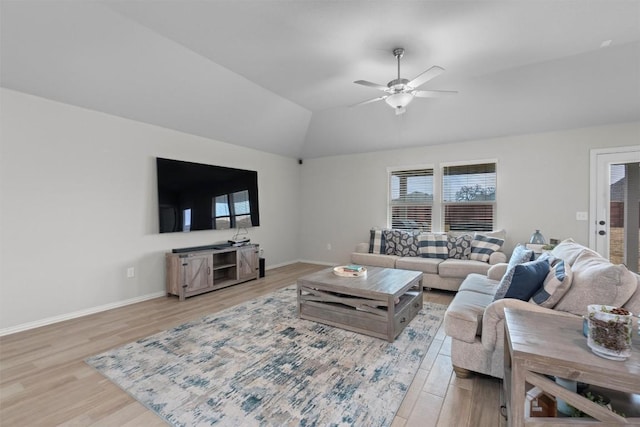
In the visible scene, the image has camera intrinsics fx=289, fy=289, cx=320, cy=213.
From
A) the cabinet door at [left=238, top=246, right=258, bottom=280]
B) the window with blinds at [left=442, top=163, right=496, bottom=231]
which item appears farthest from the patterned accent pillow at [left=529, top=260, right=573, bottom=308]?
the cabinet door at [left=238, top=246, right=258, bottom=280]

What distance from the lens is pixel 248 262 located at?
16.4 feet

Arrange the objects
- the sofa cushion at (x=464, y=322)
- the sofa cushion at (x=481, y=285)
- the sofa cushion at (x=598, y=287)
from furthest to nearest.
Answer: the sofa cushion at (x=481, y=285), the sofa cushion at (x=464, y=322), the sofa cushion at (x=598, y=287)

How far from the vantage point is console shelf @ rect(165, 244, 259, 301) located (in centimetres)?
399

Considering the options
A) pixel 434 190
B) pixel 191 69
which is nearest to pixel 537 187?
pixel 434 190

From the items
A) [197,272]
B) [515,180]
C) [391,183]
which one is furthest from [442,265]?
[197,272]

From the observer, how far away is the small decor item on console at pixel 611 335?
1.19 meters

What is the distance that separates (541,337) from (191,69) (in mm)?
4082

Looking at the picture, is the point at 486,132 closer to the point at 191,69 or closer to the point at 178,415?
the point at 191,69

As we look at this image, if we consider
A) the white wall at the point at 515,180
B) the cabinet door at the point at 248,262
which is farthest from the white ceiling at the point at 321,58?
the cabinet door at the point at 248,262

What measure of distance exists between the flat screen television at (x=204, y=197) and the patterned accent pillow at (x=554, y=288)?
432 centimetres

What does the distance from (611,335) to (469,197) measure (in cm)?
420

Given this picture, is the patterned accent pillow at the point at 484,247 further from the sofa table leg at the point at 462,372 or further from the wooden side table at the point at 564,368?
the wooden side table at the point at 564,368

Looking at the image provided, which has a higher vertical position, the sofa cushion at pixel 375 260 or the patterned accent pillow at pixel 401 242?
the patterned accent pillow at pixel 401 242

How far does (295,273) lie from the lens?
5578mm
